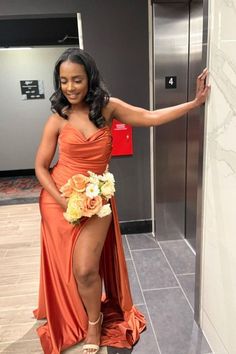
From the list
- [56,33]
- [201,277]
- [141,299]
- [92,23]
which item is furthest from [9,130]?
[201,277]

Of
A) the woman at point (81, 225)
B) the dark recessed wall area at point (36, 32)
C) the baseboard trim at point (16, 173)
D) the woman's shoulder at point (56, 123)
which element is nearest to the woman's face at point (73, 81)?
the woman at point (81, 225)

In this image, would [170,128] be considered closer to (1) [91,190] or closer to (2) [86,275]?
(1) [91,190]

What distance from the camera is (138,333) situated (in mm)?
2123

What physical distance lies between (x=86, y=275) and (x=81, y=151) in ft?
2.41

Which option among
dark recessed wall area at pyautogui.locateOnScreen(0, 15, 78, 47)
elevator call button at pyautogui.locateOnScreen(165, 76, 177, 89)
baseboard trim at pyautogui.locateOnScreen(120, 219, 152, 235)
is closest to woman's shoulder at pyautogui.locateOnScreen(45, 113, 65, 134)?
elevator call button at pyautogui.locateOnScreen(165, 76, 177, 89)

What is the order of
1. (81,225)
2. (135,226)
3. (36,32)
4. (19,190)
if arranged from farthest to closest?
(19,190) < (36,32) < (135,226) < (81,225)

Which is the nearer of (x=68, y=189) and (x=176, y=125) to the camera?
(x=68, y=189)

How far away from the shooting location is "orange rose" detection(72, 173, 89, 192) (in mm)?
1721

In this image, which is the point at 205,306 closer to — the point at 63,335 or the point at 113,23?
the point at 63,335

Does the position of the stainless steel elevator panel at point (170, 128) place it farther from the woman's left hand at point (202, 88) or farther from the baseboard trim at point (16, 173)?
the baseboard trim at point (16, 173)

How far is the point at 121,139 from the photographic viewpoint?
319 centimetres

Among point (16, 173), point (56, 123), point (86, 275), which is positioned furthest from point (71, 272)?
point (16, 173)

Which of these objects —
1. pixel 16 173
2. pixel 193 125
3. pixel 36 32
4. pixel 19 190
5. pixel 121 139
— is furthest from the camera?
pixel 16 173

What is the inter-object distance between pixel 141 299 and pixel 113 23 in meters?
2.41
